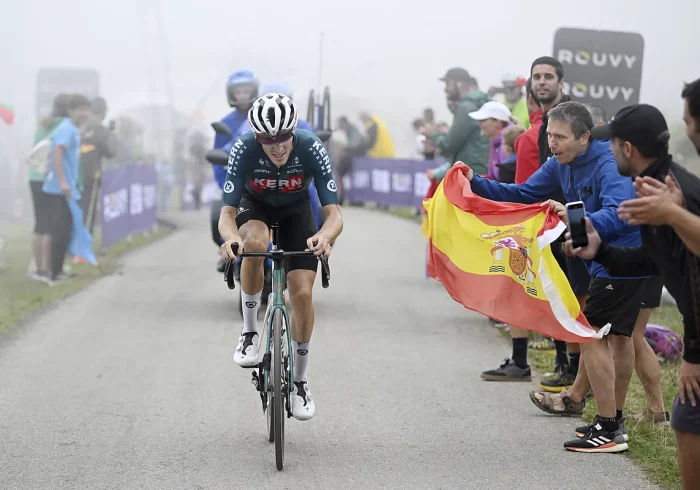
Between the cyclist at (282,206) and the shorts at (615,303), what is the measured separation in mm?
1547

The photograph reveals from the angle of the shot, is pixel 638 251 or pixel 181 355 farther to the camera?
pixel 181 355

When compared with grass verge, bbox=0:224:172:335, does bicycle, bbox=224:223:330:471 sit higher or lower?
higher

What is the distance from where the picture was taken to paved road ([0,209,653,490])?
591 cm

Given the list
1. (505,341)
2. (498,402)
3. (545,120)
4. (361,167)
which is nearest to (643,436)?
(498,402)

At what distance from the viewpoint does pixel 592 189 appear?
6.31 m

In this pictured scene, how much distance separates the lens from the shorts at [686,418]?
4059 millimetres

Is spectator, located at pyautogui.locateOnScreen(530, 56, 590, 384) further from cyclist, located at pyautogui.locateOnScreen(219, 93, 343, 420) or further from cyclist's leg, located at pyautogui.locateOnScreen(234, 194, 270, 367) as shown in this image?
cyclist's leg, located at pyautogui.locateOnScreen(234, 194, 270, 367)

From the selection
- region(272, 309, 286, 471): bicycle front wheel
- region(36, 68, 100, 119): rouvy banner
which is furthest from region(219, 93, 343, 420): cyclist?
region(36, 68, 100, 119): rouvy banner

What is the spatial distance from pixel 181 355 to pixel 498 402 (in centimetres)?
301

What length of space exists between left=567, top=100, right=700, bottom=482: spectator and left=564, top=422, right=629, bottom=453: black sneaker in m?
2.09

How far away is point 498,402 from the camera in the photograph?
7.68 metres

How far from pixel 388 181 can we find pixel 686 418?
2306cm

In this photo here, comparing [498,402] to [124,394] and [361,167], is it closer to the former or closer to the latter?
[124,394]

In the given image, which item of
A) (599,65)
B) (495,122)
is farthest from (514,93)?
(495,122)
